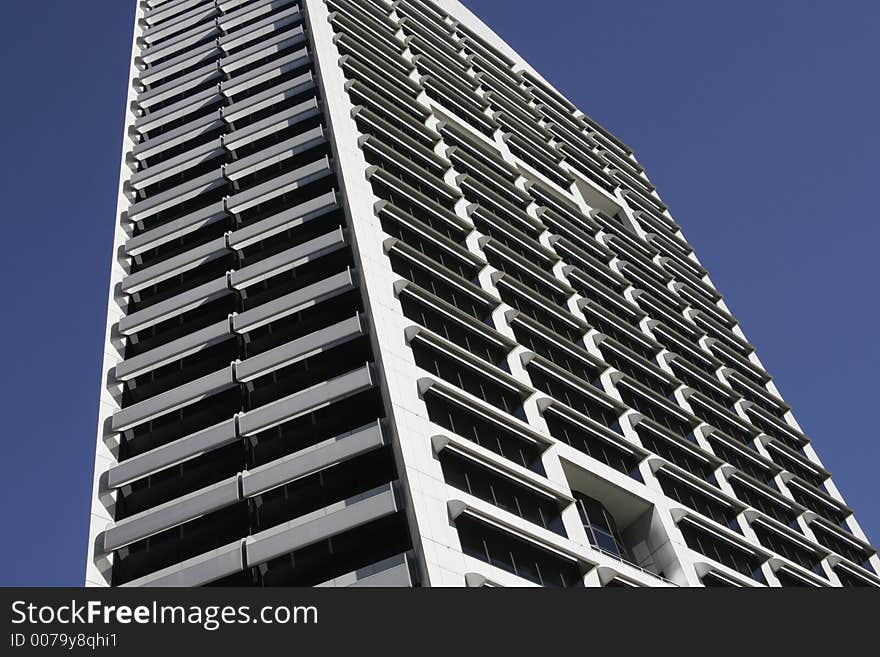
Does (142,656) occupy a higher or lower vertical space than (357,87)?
lower

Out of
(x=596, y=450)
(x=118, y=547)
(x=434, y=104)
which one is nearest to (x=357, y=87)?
(x=434, y=104)

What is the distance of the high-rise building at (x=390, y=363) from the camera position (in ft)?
115

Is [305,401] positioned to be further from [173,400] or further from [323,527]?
[173,400]

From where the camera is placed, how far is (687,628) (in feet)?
61.5

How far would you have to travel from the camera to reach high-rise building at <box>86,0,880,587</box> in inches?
1379

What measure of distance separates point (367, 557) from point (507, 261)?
2357 cm

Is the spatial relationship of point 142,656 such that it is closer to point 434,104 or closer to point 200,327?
point 200,327

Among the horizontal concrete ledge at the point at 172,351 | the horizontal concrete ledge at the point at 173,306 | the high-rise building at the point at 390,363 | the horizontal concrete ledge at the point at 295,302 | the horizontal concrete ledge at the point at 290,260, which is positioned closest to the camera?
the high-rise building at the point at 390,363

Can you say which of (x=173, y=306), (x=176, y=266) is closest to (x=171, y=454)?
(x=173, y=306)

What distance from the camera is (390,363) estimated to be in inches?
1460

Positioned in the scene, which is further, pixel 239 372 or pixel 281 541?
pixel 239 372

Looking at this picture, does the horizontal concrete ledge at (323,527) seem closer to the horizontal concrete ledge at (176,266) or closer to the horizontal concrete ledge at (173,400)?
the horizontal concrete ledge at (173,400)

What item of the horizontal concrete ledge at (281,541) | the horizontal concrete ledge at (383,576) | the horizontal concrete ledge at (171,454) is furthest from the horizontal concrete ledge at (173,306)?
the horizontal concrete ledge at (383,576)

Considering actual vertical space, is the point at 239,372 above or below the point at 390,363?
above
